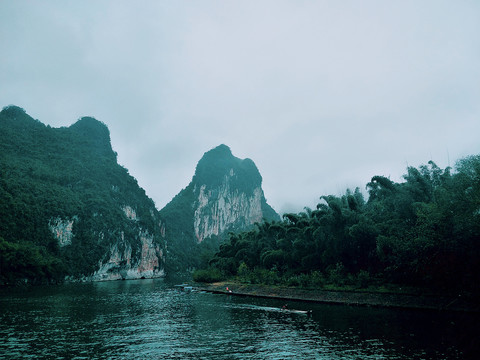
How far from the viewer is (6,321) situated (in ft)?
90.9

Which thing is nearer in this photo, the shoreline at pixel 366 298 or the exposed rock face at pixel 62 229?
the shoreline at pixel 366 298

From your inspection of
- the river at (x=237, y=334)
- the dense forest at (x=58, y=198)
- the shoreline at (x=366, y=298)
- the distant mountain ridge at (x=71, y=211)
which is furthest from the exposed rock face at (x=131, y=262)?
the river at (x=237, y=334)

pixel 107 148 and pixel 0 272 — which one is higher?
pixel 107 148

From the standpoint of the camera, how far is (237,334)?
23406 mm

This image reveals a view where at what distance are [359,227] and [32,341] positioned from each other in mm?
35594

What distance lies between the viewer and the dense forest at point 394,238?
94.6 ft

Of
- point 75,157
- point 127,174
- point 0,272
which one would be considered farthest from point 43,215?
point 127,174

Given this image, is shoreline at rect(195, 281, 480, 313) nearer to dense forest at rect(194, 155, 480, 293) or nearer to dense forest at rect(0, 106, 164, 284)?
dense forest at rect(194, 155, 480, 293)

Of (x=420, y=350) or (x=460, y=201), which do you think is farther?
(x=460, y=201)

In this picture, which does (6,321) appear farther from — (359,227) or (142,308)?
(359,227)

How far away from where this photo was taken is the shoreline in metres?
28.9

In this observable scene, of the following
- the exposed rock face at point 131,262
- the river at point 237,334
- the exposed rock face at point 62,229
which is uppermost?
the exposed rock face at point 62,229

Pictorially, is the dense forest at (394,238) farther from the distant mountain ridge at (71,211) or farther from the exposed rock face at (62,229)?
the exposed rock face at (62,229)

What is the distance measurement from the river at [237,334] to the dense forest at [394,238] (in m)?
5.01
